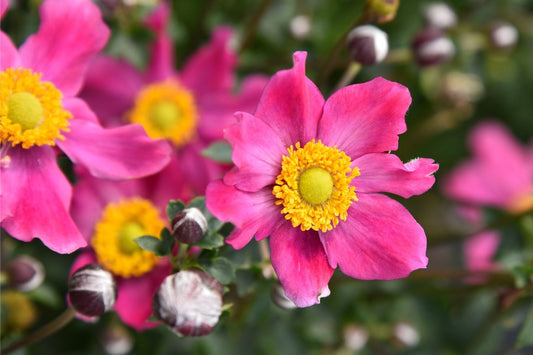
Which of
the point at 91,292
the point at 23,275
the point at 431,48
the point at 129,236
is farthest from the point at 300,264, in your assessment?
the point at 431,48

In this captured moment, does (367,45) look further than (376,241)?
Yes

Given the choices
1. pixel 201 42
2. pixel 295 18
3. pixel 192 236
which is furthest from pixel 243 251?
pixel 201 42

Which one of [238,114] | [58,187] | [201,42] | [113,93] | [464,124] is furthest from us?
[464,124]

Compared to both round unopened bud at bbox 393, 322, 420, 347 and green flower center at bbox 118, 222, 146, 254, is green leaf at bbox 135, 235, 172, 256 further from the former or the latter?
round unopened bud at bbox 393, 322, 420, 347

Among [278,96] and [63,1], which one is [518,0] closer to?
[278,96]

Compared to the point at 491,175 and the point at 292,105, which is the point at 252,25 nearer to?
the point at 292,105

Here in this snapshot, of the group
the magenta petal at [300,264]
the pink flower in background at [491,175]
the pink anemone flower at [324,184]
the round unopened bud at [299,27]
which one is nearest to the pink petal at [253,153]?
the pink anemone flower at [324,184]
